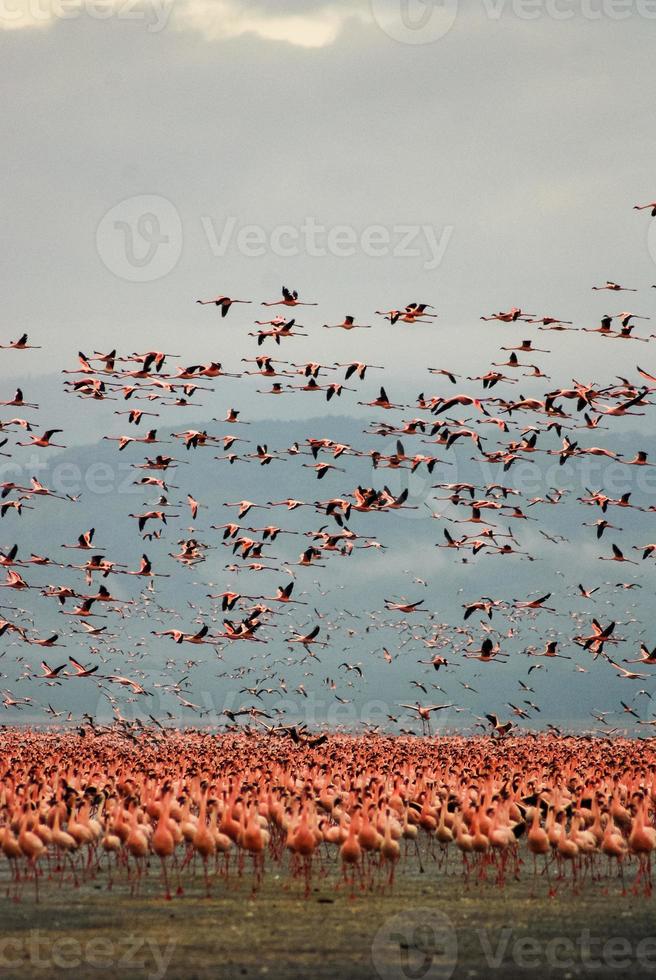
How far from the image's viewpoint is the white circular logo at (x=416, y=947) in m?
16.2

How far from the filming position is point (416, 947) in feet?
57.1

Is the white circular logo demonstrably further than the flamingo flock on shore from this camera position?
No

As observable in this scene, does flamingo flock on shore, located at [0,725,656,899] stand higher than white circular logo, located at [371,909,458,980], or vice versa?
flamingo flock on shore, located at [0,725,656,899]

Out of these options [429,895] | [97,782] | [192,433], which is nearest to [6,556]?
[192,433]

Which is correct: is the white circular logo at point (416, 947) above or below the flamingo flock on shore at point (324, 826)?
below

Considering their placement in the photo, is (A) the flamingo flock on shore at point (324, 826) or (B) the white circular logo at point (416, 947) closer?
(B) the white circular logo at point (416, 947)

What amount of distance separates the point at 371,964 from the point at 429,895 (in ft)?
18.0

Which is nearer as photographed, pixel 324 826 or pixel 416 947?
pixel 416 947

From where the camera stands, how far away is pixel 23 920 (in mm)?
19062

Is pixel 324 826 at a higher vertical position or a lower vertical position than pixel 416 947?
higher

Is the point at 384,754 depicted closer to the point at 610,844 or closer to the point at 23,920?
the point at 610,844

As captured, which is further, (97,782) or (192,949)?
(97,782)

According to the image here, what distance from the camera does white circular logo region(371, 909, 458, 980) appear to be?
16234mm

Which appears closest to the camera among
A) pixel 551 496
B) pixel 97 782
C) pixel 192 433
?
pixel 97 782
